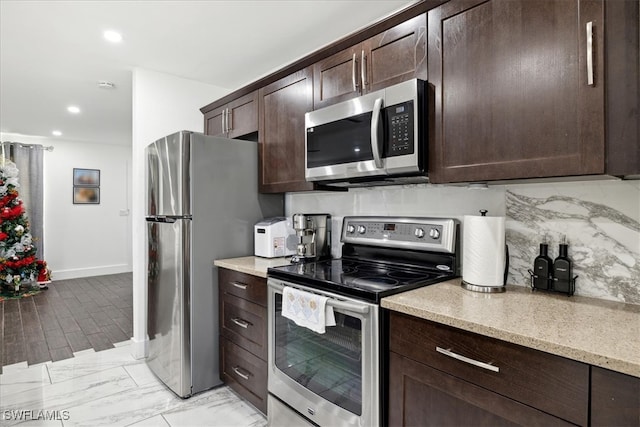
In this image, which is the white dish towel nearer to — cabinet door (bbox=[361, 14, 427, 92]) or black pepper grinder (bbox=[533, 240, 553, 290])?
black pepper grinder (bbox=[533, 240, 553, 290])

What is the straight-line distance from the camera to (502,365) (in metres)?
1.01

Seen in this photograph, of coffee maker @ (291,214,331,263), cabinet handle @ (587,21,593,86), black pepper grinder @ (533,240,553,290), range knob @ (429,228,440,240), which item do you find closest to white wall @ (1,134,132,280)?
coffee maker @ (291,214,331,263)

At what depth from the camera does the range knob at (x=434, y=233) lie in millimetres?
1740

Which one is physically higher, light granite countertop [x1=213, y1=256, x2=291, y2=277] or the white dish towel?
light granite countertop [x1=213, y1=256, x2=291, y2=277]

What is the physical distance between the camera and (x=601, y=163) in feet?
3.55

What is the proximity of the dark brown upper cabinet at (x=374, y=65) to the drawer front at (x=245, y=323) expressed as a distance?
1299mm

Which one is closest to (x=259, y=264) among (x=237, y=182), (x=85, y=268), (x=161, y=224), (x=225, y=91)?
(x=237, y=182)

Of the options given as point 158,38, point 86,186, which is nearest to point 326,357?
point 158,38

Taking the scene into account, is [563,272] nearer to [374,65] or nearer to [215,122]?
[374,65]

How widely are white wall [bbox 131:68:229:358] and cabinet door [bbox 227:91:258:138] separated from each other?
0.68 meters

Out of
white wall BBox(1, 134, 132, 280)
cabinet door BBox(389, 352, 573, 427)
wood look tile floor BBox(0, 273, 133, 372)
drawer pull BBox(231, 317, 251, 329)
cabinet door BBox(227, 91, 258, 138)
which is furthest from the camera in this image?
white wall BBox(1, 134, 132, 280)

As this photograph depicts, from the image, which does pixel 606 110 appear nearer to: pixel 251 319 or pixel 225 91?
pixel 251 319

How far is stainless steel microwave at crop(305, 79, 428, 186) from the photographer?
1.54 m

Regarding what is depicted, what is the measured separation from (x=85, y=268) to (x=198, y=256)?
17.6ft
